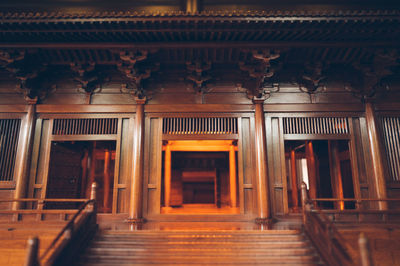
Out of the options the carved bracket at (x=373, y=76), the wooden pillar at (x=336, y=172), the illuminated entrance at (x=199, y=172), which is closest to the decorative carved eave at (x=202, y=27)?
the carved bracket at (x=373, y=76)

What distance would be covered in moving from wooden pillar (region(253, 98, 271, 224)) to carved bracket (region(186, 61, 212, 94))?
1202 mm

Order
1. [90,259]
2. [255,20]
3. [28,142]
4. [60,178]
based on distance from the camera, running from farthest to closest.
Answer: [60,178], [28,142], [255,20], [90,259]

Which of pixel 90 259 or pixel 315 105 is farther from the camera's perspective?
pixel 315 105

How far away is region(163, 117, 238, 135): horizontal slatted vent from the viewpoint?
5.96 m

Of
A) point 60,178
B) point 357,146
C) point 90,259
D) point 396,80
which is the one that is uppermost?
point 396,80

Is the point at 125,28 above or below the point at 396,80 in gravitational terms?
above

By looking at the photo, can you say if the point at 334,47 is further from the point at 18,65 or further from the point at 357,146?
the point at 18,65

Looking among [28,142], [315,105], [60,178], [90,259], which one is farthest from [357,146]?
[28,142]

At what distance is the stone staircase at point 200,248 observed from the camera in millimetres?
3713

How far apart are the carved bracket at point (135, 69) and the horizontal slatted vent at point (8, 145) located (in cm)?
257

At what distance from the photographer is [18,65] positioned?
18.1ft

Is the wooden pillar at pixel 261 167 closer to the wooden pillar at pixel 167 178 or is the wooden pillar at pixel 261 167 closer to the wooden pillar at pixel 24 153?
the wooden pillar at pixel 167 178

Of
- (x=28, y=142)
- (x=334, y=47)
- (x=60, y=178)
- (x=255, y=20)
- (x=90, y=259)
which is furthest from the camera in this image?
(x=60, y=178)

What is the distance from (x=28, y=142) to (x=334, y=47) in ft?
21.8
